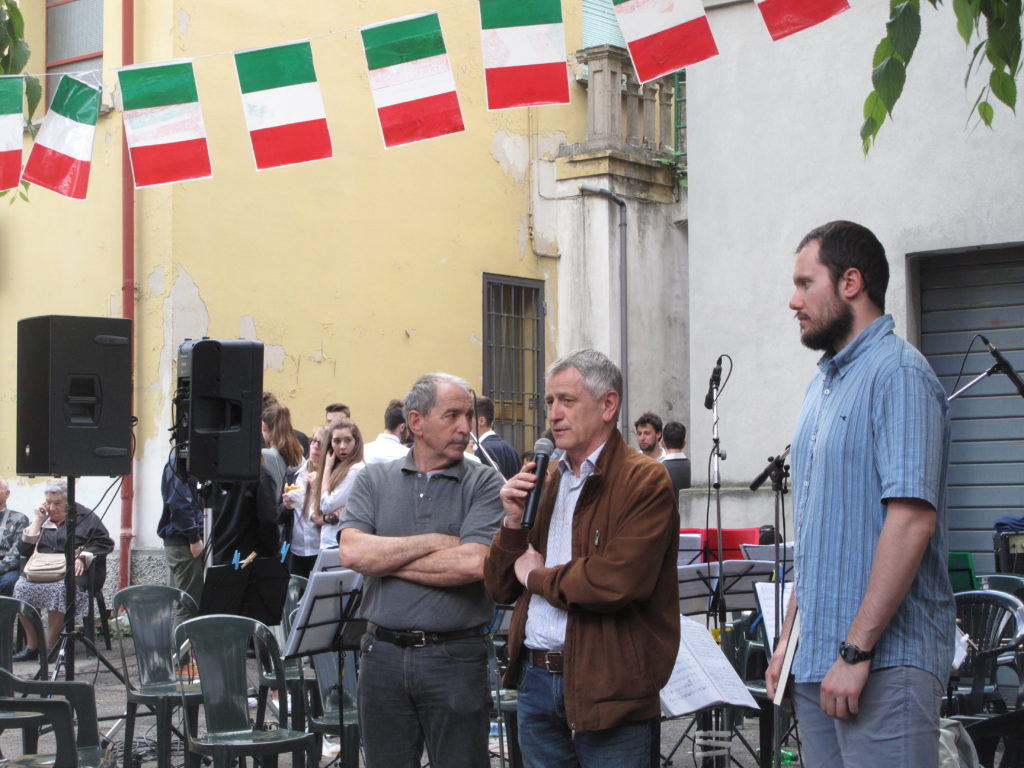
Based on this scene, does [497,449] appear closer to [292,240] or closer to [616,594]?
[292,240]

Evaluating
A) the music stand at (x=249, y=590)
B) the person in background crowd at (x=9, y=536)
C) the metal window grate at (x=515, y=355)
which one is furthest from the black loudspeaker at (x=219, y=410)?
the metal window grate at (x=515, y=355)

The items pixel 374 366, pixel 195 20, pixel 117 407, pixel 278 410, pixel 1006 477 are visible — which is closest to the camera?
pixel 117 407

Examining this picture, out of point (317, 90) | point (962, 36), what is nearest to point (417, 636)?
point (962, 36)

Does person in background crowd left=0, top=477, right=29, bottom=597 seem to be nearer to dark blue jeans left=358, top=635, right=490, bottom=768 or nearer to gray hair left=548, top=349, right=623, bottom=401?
dark blue jeans left=358, top=635, right=490, bottom=768

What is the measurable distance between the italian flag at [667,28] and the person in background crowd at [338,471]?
3.68 m

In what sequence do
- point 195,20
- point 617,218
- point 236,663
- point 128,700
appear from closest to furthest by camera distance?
1. point 236,663
2. point 128,700
3. point 195,20
4. point 617,218

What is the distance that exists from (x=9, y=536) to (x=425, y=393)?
9077 millimetres

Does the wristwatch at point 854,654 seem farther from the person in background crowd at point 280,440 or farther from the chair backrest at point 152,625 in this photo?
the person in background crowd at point 280,440

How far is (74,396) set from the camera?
8.02 metres

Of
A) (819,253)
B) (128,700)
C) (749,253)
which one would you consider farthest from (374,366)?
(819,253)

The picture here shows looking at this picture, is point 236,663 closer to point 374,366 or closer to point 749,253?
point 749,253

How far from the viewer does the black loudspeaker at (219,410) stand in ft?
24.7

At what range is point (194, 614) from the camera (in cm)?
863

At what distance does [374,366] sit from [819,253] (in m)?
11.4
